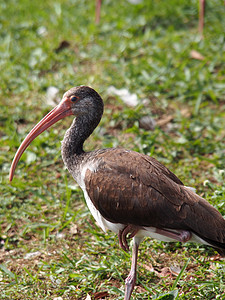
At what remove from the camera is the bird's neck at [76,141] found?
4293 millimetres

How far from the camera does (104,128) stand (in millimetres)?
6270

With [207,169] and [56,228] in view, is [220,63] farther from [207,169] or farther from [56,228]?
[56,228]

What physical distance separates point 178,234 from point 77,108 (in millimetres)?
1437

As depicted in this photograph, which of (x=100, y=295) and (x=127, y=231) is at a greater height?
(x=127, y=231)

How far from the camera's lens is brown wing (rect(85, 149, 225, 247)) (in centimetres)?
371

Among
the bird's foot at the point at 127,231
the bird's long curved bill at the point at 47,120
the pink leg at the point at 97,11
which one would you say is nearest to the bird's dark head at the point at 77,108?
the bird's long curved bill at the point at 47,120

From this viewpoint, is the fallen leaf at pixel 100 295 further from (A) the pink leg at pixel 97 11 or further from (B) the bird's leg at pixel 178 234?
(A) the pink leg at pixel 97 11

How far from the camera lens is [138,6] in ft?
27.3

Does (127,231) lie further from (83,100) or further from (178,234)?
(83,100)

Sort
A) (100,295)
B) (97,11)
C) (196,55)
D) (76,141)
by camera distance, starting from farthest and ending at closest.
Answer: (97,11) → (196,55) → (76,141) → (100,295)

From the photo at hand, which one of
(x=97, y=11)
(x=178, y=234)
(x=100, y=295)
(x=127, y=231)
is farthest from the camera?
(x=97, y=11)

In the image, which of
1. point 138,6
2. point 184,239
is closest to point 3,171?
point 184,239

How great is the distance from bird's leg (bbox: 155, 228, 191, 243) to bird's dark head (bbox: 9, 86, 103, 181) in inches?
47.8

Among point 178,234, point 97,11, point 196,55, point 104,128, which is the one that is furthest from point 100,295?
point 97,11
